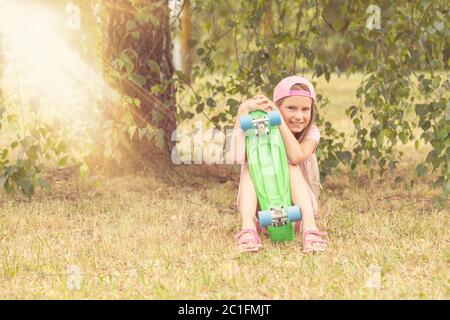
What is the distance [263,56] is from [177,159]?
0.91 m

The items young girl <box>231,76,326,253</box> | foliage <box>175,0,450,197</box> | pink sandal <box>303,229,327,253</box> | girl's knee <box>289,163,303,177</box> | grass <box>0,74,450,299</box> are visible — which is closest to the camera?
grass <box>0,74,450,299</box>

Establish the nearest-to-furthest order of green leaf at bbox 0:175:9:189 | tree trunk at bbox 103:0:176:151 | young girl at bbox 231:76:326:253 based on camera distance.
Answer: young girl at bbox 231:76:326:253
green leaf at bbox 0:175:9:189
tree trunk at bbox 103:0:176:151

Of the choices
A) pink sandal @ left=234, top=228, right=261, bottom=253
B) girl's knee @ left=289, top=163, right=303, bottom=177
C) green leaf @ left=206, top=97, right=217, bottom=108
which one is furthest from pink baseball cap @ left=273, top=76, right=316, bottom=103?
green leaf @ left=206, top=97, right=217, bottom=108

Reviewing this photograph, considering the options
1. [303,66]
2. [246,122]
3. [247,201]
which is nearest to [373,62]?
[303,66]

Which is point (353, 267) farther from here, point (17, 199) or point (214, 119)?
point (17, 199)

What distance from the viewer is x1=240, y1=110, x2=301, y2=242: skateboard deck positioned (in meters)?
3.55

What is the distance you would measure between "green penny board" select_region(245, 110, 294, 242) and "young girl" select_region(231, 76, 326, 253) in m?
0.04

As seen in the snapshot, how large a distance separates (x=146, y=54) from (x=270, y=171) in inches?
67.5

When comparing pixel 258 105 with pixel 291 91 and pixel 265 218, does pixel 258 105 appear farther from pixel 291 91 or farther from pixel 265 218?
pixel 265 218

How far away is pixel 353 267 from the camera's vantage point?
3.13m

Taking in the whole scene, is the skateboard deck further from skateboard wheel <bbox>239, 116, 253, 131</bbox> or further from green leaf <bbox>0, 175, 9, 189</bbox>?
green leaf <bbox>0, 175, 9, 189</bbox>

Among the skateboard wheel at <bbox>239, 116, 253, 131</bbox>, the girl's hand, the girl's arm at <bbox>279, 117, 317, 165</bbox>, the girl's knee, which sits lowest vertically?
the girl's knee

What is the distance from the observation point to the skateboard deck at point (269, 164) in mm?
3555
